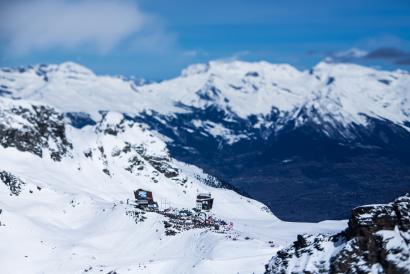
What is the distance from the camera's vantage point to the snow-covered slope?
3297 inches

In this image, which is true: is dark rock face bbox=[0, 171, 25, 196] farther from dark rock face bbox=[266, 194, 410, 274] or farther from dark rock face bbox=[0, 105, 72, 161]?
dark rock face bbox=[266, 194, 410, 274]

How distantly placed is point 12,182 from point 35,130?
143 feet

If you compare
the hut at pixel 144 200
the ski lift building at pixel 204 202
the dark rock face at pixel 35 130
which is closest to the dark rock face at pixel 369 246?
the hut at pixel 144 200

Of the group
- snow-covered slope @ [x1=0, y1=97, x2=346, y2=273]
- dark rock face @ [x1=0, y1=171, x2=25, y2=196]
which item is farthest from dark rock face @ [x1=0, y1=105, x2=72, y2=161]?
dark rock face @ [x1=0, y1=171, x2=25, y2=196]

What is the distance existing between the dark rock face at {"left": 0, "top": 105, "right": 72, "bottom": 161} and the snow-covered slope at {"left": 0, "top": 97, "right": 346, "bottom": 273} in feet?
0.97

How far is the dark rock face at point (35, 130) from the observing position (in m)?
155

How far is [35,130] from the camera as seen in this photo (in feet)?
538

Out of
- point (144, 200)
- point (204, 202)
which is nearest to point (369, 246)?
point (144, 200)

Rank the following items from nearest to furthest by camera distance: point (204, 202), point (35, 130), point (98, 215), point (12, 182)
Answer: point (98, 215) → point (12, 182) → point (35, 130) → point (204, 202)

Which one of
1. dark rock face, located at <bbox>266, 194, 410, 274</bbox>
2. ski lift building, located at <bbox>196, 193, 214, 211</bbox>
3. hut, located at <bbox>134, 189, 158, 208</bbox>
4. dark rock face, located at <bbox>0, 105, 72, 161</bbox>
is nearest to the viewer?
Result: dark rock face, located at <bbox>266, 194, 410, 274</bbox>

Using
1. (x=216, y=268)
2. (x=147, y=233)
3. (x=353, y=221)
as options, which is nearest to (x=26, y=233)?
(x=147, y=233)

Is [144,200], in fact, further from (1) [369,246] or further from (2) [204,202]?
(1) [369,246]

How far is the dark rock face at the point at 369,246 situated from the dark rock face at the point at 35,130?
358 feet

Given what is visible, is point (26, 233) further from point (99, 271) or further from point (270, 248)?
point (270, 248)
